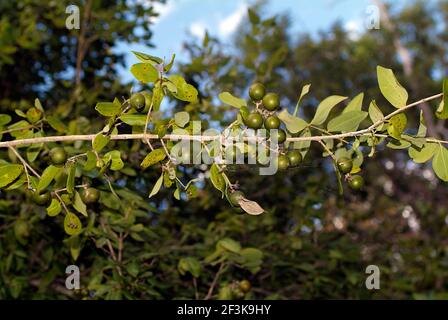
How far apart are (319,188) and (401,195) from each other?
9347 mm

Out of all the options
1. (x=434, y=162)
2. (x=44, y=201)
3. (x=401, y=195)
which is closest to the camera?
(x=434, y=162)

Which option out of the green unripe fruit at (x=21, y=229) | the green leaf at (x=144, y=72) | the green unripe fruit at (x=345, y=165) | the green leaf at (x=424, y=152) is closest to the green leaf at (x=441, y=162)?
the green leaf at (x=424, y=152)

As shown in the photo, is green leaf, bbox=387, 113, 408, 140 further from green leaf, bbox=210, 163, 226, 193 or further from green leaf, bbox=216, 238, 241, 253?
green leaf, bbox=216, 238, 241, 253

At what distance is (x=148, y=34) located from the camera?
Result: 161 inches

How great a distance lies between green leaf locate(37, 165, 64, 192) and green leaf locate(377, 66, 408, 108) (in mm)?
1070

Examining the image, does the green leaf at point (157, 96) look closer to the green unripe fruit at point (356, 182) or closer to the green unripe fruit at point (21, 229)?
the green unripe fruit at point (356, 182)

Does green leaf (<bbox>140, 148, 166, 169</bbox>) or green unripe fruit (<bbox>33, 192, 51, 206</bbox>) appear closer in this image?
green leaf (<bbox>140, 148, 166, 169</bbox>)

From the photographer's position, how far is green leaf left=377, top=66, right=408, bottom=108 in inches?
63.9

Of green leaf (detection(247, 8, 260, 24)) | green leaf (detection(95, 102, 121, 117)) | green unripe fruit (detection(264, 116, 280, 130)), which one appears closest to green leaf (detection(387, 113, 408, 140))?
green unripe fruit (detection(264, 116, 280, 130))

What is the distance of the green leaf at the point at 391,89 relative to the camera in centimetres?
162

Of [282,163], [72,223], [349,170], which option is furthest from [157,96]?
[349,170]

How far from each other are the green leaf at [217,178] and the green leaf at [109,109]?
0.35m

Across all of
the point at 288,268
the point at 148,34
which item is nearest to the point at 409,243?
the point at 288,268
